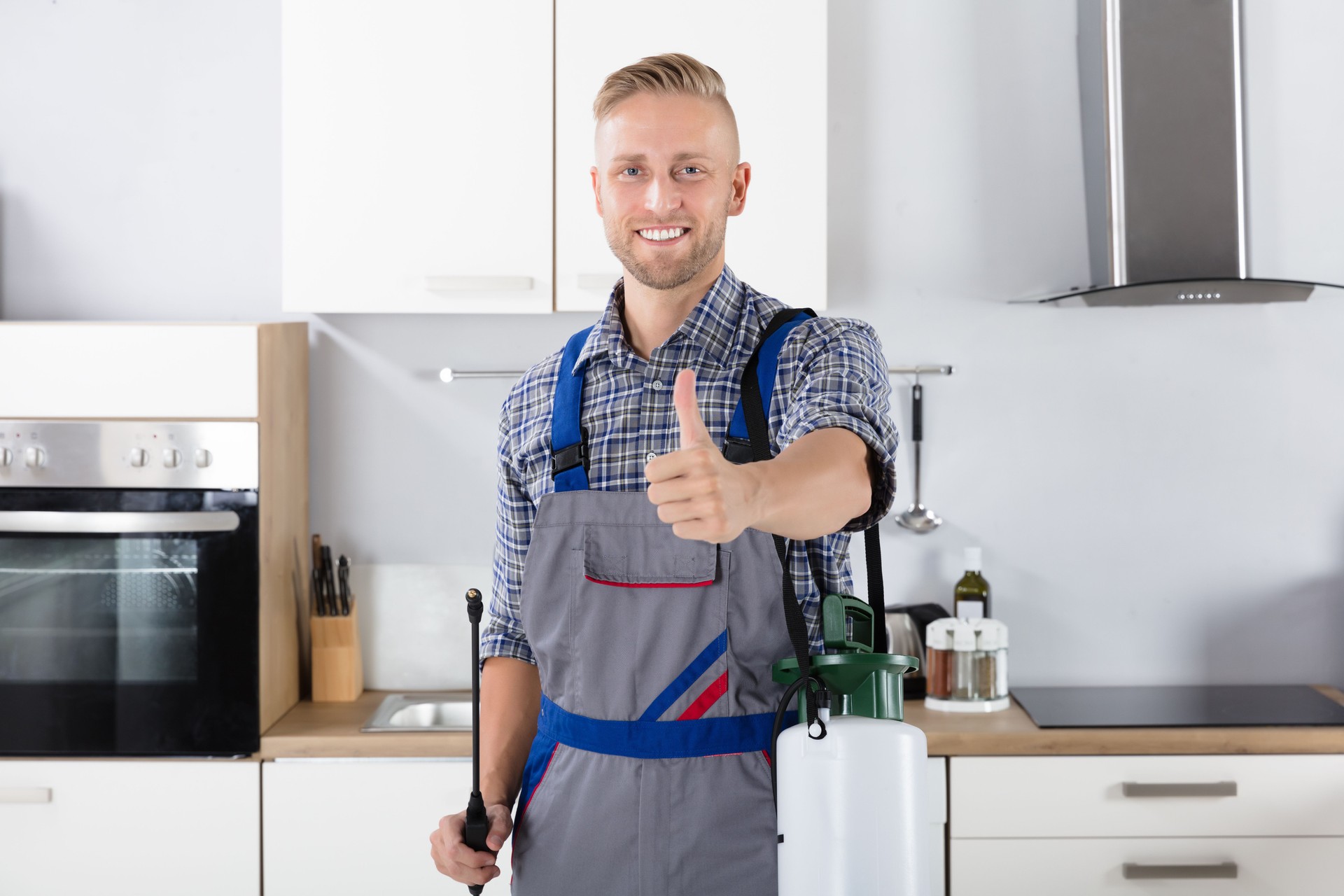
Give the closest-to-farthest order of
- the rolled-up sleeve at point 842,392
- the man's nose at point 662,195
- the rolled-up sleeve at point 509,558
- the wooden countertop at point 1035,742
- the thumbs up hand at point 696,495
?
the thumbs up hand at point 696,495, the rolled-up sleeve at point 842,392, the man's nose at point 662,195, the rolled-up sleeve at point 509,558, the wooden countertop at point 1035,742

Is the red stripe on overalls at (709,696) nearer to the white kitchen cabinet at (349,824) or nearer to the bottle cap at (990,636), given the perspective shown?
the white kitchen cabinet at (349,824)

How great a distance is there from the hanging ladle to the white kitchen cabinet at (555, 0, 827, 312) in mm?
454

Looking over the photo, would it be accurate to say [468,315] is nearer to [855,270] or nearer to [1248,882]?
[855,270]

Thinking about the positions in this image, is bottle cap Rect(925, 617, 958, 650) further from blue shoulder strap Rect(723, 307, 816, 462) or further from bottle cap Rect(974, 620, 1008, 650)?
blue shoulder strap Rect(723, 307, 816, 462)

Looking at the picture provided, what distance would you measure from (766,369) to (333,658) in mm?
1583

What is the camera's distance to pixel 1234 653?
2.49 meters

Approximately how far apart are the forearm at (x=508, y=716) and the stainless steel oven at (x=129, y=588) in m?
0.89

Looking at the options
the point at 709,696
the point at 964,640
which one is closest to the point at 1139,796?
the point at 964,640

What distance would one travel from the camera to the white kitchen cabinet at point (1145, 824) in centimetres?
201

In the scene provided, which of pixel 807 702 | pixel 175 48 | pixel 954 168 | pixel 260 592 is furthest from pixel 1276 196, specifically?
pixel 175 48

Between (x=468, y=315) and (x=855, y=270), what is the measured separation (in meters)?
0.88

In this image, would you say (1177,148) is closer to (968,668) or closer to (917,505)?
(917,505)

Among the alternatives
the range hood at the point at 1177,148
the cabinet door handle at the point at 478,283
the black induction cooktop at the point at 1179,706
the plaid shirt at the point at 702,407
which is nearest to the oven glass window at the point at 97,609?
the cabinet door handle at the point at 478,283

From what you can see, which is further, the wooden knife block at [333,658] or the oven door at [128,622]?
the wooden knife block at [333,658]
